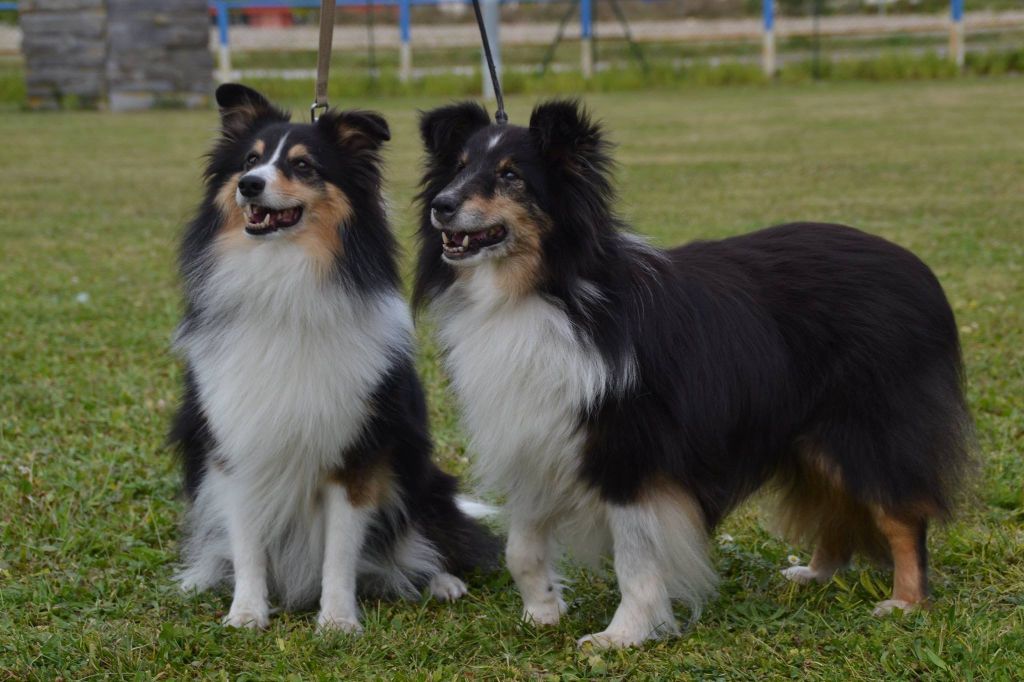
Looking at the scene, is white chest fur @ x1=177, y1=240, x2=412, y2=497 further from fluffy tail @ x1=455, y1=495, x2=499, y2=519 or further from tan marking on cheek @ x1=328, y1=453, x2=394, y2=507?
fluffy tail @ x1=455, y1=495, x2=499, y2=519

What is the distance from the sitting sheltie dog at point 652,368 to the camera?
143 inches

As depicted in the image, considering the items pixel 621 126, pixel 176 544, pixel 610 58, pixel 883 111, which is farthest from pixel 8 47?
pixel 176 544

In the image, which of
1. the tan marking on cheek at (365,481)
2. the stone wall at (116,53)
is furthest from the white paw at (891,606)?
the stone wall at (116,53)

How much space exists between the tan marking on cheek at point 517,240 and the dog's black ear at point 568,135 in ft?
0.61

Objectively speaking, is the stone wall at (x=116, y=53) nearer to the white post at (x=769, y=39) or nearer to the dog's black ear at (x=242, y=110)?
the white post at (x=769, y=39)

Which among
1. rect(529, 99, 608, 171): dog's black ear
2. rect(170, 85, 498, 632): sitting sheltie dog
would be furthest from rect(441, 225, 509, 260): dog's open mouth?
rect(170, 85, 498, 632): sitting sheltie dog

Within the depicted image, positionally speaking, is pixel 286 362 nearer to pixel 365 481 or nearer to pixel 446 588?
pixel 365 481

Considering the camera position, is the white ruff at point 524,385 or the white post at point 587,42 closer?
the white ruff at point 524,385

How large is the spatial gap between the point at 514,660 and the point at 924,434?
147cm

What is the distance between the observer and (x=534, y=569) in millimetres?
4031

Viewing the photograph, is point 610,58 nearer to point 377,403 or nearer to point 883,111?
point 883,111

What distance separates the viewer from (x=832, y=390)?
3928mm

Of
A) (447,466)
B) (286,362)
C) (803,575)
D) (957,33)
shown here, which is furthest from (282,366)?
(957,33)

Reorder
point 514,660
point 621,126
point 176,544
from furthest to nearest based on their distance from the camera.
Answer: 1. point 621,126
2. point 176,544
3. point 514,660
